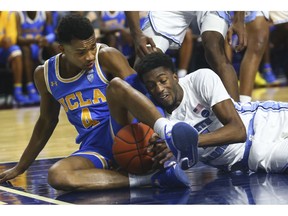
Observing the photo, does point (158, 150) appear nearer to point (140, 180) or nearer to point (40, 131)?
point (140, 180)

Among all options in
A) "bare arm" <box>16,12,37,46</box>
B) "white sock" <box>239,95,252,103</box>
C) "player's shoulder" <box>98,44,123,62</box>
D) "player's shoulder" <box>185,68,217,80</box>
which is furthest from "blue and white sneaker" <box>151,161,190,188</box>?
"bare arm" <box>16,12,37,46</box>

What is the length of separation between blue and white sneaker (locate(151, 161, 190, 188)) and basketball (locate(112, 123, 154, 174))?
0.08 meters

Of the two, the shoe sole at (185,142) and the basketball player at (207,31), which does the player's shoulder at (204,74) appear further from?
the basketball player at (207,31)

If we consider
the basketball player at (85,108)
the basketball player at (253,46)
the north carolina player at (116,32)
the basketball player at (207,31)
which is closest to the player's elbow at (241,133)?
the basketball player at (85,108)

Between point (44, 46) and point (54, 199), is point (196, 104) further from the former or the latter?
point (44, 46)

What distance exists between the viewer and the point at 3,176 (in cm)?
549

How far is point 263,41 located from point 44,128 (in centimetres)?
219

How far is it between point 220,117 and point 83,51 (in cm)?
92

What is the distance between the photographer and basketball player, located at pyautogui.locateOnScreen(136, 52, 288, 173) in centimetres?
488

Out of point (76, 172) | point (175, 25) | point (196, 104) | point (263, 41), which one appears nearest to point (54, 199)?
point (76, 172)

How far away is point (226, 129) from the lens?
15.8 feet

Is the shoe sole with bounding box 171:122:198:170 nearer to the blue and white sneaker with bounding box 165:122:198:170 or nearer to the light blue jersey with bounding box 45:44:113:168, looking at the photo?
the blue and white sneaker with bounding box 165:122:198:170

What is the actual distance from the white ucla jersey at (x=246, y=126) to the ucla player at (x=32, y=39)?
6.63 m

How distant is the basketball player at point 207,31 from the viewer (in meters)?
5.93
